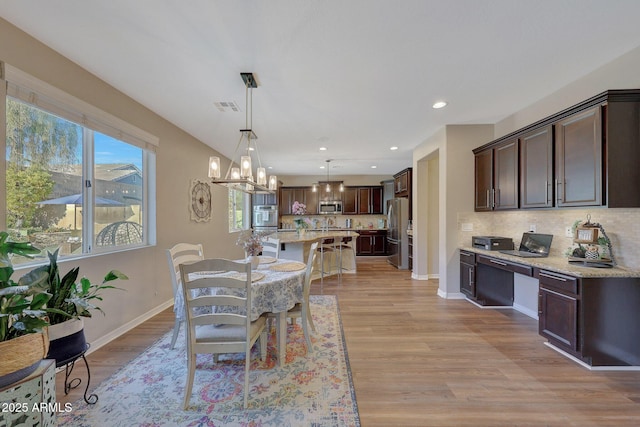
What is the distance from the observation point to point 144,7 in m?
1.70

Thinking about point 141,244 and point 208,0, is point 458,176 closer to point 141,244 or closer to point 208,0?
point 208,0

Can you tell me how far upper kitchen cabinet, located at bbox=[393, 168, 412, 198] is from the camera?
601 cm

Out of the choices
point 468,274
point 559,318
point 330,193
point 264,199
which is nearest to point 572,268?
point 559,318

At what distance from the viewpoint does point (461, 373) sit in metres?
2.16

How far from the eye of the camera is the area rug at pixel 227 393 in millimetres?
1687

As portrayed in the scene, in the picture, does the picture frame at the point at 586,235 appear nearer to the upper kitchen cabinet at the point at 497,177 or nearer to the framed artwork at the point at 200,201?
the upper kitchen cabinet at the point at 497,177

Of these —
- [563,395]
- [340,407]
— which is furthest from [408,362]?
[563,395]

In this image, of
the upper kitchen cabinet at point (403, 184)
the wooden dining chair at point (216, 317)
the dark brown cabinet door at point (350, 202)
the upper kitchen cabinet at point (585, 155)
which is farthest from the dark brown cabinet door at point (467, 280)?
the dark brown cabinet door at point (350, 202)

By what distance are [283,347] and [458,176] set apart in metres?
3.57

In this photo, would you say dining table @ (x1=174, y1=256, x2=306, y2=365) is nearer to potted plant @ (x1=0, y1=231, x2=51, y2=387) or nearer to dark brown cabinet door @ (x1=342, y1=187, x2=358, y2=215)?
potted plant @ (x1=0, y1=231, x2=51, y2=387)

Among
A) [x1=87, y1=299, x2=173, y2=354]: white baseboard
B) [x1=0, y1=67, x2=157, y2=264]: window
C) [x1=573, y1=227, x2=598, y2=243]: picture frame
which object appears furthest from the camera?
[x1=87, y1=299, x2=173, y2=354]: white baseboard

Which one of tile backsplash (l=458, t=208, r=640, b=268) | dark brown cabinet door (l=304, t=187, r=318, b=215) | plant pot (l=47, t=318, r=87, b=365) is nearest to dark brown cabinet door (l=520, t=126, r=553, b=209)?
tile backsplash (l=458, t=208, r=640, b=268)

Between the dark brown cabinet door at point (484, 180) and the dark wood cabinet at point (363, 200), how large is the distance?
14.4ft

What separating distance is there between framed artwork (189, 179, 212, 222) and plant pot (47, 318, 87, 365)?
2.88 m
